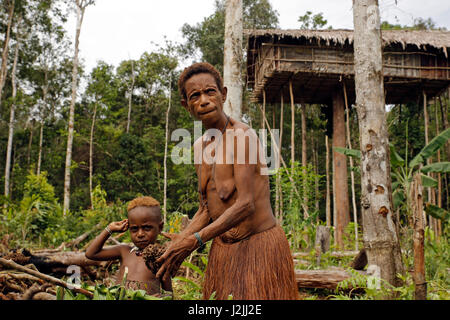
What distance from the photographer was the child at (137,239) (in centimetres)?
232

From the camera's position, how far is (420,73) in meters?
11.2

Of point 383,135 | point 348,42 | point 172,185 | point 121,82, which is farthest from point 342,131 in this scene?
point 121,82

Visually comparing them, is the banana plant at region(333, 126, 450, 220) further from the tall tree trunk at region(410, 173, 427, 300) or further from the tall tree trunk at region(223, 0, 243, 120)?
the tall tree trunk at region(410, 173, 427, 300)

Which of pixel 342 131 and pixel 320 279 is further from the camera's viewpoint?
pixel 342 131

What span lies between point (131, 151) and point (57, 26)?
9.10 metres

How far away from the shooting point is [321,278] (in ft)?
14.8

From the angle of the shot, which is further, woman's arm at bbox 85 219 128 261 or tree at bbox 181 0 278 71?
tree at bbox 181 0 278 71

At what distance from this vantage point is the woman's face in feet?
5.90

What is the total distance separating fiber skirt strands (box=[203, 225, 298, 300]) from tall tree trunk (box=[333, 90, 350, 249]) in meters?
8.56

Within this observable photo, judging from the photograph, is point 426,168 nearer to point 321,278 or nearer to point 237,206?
point 321,278

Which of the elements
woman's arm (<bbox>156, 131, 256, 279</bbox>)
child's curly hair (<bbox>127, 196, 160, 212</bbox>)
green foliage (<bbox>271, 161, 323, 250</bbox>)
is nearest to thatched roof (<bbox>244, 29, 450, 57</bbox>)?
green foliage (<bbox>271, 161, 323, 250</bbox>)

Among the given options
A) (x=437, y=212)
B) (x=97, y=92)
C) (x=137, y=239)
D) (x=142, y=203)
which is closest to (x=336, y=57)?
(x=437, y=212)

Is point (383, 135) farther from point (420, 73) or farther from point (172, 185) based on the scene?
point (172, 185)
